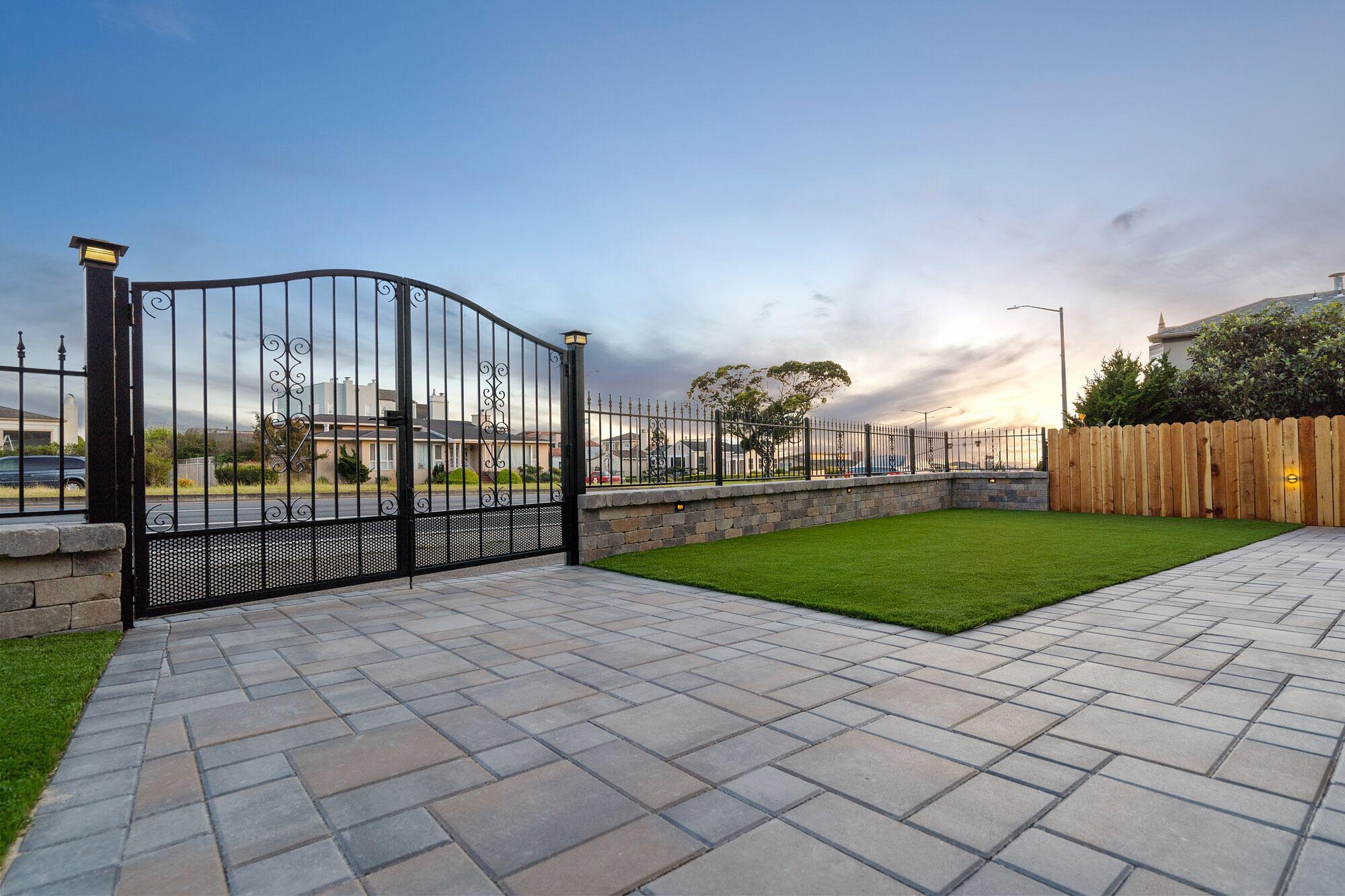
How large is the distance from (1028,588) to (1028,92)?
625 centimetres

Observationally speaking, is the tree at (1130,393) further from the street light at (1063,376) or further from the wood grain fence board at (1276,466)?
the wood grain fence board at (1276,466)

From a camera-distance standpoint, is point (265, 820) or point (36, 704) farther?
point (36, 704)

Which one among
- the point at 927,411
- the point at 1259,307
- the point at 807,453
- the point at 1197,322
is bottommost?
the point at 807,453

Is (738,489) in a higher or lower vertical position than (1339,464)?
lower

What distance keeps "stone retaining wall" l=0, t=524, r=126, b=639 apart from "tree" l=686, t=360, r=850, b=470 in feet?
76.9

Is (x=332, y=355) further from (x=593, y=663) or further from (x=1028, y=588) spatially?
(x=1028, y=588)

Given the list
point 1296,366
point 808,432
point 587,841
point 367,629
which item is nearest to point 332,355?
point 367,629

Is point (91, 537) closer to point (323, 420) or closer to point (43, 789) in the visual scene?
point (323, 420)

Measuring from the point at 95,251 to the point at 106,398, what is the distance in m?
0.96

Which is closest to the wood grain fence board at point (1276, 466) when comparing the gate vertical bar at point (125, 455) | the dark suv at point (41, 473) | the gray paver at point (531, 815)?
the gray paver at point (531, 815)

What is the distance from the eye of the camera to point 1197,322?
85.0 ft

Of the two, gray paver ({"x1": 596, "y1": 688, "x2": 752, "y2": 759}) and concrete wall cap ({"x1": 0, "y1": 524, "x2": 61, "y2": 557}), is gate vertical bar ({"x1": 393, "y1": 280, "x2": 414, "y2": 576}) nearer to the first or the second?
concrete wall cap ({"x1": 0, "y1": 524, "x2": 61, "y2": 557})

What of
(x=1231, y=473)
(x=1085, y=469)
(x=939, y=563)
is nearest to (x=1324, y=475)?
(x=1231, y=473)

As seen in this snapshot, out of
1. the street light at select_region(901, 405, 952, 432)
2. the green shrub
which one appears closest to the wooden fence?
the green shrub
